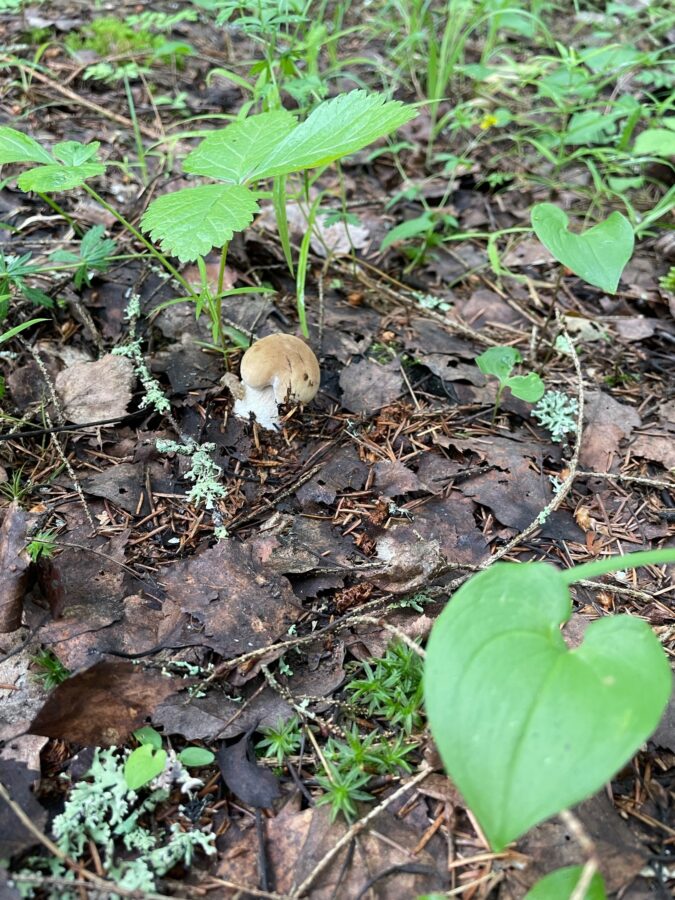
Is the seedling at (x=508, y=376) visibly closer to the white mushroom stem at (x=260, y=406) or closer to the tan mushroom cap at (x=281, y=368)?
the tan mushroom cap at (x=281, y=368)

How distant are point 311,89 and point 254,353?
155cm

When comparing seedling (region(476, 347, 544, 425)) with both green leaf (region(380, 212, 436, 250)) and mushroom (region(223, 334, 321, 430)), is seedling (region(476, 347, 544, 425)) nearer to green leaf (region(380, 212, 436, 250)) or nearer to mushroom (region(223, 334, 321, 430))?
mushroom (region(223, 334, 321, 430))

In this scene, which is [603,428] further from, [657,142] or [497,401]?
[657,142]

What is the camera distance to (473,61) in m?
5.90

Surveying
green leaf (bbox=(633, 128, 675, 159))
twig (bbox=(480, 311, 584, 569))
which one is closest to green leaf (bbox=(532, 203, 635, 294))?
twig (bbox=(480, 311, 584, 569))

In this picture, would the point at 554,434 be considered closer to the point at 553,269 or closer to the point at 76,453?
the point at 553,269

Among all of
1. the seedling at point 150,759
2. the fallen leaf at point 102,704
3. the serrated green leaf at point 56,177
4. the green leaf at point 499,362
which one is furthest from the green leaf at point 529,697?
the serrated green leaf at point 56,177

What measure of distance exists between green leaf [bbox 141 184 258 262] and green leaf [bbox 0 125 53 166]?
55 cm

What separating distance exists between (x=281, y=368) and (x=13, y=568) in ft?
4.15

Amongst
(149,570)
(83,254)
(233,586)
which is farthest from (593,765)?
(83,254)

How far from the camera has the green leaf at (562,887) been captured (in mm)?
1453

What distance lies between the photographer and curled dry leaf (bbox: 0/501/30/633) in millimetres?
2033

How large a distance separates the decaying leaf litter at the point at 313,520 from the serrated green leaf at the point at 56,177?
0.80 meters

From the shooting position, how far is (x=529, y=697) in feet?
4.46
